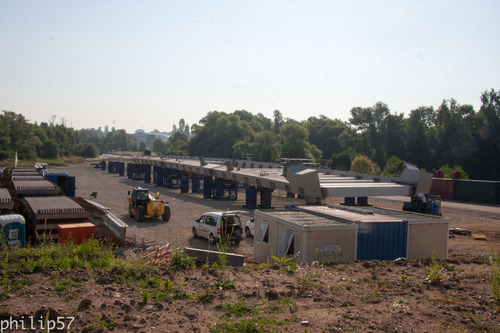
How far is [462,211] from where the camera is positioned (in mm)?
31188

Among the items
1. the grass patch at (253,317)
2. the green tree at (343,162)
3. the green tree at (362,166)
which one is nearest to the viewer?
the grass patch at (253,317)

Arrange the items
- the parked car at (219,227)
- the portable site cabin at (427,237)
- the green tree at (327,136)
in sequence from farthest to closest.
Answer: the green tree at (327,136) → the parked car at (219,227) → the portable site cabin at (427,237)

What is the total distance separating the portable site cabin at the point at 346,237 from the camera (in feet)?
36.7

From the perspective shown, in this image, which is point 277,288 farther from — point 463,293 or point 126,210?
point 126,210

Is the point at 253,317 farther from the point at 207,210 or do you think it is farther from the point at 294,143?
the point at 294,143

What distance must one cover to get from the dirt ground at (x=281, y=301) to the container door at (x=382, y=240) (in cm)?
173

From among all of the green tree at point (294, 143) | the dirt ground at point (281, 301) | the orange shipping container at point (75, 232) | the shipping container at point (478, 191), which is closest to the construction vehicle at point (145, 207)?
the orange shipping container at point (75, 232)

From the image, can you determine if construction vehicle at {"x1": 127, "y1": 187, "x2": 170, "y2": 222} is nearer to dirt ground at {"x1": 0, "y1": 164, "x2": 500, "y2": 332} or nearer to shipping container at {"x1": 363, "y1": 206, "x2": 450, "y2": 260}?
shipping container at {"x1": 363, "y1": 206, "x2": 450, "y2": 260}

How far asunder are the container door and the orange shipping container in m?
8.33

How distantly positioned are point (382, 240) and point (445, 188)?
31243mm

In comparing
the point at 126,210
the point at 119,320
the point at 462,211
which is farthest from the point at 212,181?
the point at 119,320

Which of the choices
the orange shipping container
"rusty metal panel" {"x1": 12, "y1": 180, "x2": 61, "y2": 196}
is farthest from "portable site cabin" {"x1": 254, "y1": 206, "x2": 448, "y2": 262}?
"rusty metal panel" {"x1": 12, "y1": 180, "x2": 61, "y2": 196}

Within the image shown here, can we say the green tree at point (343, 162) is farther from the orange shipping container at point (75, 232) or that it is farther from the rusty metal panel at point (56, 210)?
the orange shipping container at point (75, 232)

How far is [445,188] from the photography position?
129 feet
